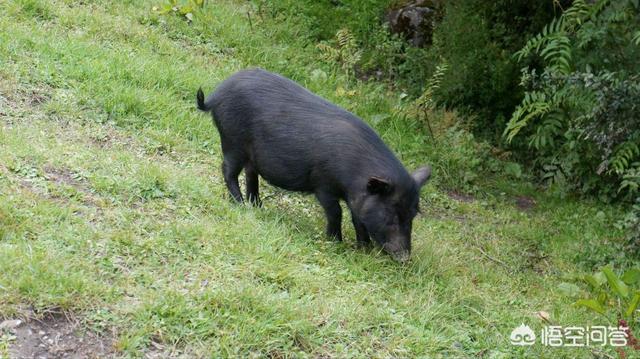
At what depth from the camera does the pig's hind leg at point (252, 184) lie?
22.1 feet

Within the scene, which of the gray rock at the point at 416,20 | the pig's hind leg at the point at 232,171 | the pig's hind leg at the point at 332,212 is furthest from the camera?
the gray rock at the point at 416,20

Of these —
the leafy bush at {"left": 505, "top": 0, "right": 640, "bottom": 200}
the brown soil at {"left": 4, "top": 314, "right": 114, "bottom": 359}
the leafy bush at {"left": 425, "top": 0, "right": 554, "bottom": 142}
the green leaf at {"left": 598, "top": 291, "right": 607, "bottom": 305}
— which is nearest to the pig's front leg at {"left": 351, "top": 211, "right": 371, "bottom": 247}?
the green leaf at {"left": 598, "top": 291, "right": 607, "bottom": 305}

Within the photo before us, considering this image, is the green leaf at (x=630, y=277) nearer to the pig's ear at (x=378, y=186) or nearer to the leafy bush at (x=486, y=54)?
the pig's ear at (x=378, y=186)

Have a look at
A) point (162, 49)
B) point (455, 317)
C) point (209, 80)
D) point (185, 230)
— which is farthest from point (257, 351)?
point (162, 49)

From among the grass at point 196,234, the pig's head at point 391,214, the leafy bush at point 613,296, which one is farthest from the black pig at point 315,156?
the leafy bush at point 613,296

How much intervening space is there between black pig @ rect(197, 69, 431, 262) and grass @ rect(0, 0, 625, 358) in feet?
0.81

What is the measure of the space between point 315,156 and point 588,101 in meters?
2.97

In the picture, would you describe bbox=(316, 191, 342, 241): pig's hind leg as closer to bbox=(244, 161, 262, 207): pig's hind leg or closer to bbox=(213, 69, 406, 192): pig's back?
bbox=(213, 69, 406, 192): pig's back

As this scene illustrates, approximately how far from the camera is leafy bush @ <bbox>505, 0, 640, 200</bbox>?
23.0ft

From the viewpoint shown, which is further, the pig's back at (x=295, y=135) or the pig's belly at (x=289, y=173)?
the pig's belly at (x=289, y=173)

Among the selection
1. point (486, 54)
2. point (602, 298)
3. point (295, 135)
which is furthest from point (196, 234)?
point (486, 54)

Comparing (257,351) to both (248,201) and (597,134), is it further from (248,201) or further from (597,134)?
(597,134)

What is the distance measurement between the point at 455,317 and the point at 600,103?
8.40 feet

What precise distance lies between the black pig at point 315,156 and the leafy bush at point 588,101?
72.0 inches
